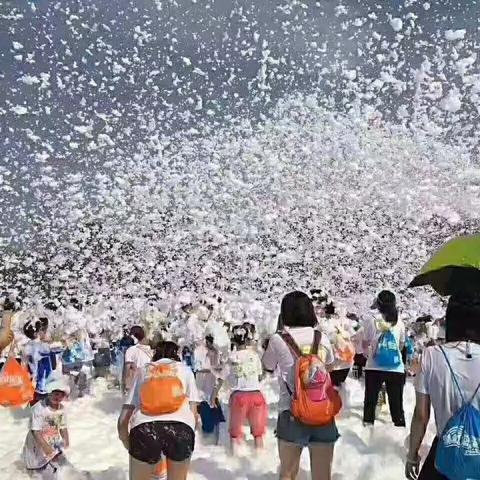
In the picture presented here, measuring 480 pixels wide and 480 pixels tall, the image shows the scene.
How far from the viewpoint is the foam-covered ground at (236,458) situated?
5039 mm

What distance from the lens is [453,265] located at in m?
4.07

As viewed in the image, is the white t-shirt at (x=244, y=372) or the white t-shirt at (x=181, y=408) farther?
the white t-shirt at (x=244, y=372)

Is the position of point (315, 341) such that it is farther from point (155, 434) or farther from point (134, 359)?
point (134, 359)

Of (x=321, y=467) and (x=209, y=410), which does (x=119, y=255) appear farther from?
(x=321, y=467)

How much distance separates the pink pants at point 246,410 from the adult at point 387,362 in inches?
40.8

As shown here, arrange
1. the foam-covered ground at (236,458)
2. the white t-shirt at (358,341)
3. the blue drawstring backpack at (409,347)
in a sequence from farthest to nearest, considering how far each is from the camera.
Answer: the blue drawstring backpack at (409,347)
the white t-shirt at (358,341)
the foam-covered ground at (236,458)

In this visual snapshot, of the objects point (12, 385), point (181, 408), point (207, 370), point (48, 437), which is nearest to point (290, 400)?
point (181, 408)

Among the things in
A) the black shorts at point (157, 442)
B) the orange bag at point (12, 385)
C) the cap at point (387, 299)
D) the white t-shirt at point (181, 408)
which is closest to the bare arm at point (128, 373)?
the orange bag at point (12, 385)

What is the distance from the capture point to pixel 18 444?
6.98 metres

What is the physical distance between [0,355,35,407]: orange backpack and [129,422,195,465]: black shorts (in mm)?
3809

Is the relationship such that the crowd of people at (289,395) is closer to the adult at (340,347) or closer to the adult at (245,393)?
the adult at (245,393)

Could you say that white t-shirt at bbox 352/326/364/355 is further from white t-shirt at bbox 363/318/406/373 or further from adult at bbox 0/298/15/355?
adult at bbox 0/298/15/355

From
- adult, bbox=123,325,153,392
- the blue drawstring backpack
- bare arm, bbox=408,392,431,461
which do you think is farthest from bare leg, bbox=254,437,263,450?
the blue drawstring backpack

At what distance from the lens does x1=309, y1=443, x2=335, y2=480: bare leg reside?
3771mm
